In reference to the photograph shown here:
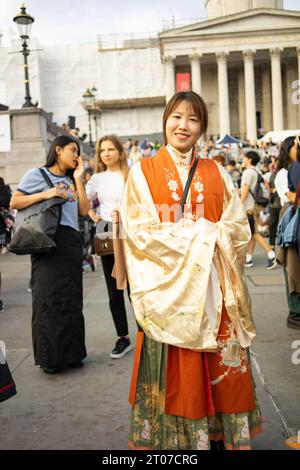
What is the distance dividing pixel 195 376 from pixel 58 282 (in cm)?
207

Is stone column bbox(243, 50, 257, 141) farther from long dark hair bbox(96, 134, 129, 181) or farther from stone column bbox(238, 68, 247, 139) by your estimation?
long dark hair bbox(96, 134, 129, 181)

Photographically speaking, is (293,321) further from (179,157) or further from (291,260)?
(179,157)

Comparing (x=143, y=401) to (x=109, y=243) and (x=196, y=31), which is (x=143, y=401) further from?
(x=196, y=31)

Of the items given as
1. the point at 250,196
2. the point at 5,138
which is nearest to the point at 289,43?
the point at 5,138

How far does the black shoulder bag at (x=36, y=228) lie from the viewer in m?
4.07

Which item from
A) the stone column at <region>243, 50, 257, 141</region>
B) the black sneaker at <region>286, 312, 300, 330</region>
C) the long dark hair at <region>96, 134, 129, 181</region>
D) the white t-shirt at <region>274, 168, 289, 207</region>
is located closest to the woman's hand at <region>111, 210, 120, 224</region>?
the long dark hair at <region>96, 134, 129, 181</region>

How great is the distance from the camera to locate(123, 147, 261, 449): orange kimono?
2506 millimetres

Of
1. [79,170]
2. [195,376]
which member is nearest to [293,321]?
[79,170]

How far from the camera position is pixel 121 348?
4.66 meters

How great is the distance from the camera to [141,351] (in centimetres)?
271

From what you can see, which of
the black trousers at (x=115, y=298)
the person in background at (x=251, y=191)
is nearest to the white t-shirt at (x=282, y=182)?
the black trousers at (x=115, y=298)

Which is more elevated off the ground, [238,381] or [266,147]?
[266,147]

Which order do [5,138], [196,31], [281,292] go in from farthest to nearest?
[196,31], [5,138], [281,292]

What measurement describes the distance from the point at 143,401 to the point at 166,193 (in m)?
1.09
